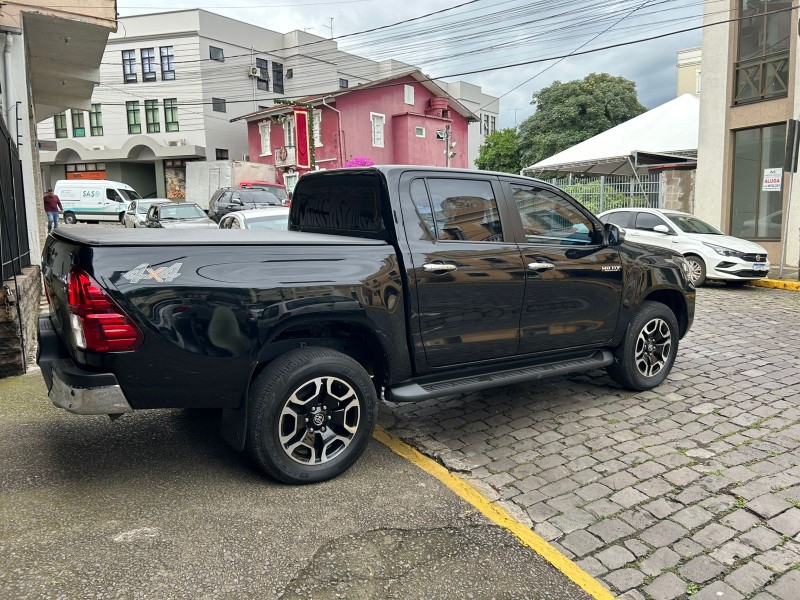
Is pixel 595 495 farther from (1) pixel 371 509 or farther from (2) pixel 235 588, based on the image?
(2) pixel 235 588

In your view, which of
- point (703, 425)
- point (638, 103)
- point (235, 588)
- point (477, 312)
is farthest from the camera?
point (638, 103)

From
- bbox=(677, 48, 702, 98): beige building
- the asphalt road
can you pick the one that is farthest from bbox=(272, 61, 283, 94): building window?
the asphalt road

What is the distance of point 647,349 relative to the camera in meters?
5.52

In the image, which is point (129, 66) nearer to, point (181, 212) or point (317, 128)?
point (317, 128)

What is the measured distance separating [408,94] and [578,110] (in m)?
10.7

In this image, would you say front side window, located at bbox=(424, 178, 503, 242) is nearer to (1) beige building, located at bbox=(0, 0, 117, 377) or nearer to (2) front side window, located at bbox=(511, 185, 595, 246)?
(2) front side window, located at bbox=(511, 185, 595, 246)

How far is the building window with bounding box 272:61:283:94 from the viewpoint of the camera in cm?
4709

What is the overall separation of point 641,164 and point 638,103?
23.8 m

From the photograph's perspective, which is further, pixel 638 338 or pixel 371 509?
pixel 638 338

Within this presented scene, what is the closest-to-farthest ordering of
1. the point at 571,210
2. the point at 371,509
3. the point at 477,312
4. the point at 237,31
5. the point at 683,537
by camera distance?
the point at 683,537, the point at 371,509, the point at 477,312, the point at 571,210, the point at 237,31

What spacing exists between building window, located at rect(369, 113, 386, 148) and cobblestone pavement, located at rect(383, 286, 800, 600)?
34877 millimetres

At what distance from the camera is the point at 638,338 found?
5.41 metres

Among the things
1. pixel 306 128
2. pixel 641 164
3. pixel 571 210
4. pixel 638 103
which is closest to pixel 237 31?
pixel 306 128

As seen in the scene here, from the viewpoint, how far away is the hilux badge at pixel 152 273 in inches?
127
